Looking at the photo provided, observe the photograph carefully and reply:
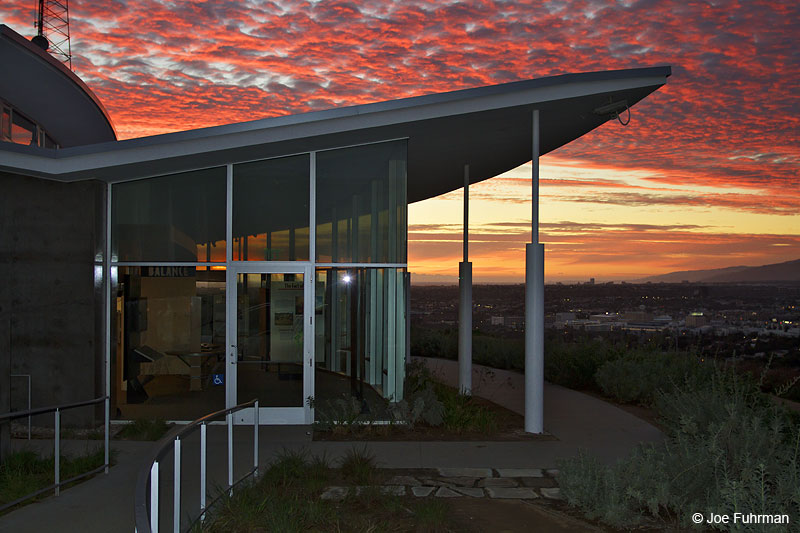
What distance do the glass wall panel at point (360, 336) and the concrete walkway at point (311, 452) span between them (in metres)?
0.89

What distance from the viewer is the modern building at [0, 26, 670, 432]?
31.1ft

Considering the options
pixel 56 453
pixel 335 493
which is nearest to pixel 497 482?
pixel 335 493

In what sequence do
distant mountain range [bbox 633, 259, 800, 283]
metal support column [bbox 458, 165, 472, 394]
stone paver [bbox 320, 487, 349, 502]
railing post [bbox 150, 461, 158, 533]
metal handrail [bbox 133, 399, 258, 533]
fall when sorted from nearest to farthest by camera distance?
metal handrail [bbox 133, 399, 258, 533] < railing post [bbox 150, 461, 158, 533] < stone paver [bbox 320, 487, 349, 502] < metal support column [bbox 458, 165, 472, 394] < distant mountain range [bbox 633, 259, 800, 283]

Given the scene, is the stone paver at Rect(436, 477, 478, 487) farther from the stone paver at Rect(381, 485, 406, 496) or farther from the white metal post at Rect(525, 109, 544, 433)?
the white metal post at Rect(525, 109, 544, 433)

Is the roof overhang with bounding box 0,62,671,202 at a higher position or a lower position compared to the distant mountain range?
higher

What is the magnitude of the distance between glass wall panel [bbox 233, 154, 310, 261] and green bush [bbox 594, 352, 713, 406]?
20.2 ft

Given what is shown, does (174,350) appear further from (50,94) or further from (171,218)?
(50,94)

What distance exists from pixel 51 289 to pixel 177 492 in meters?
6.10

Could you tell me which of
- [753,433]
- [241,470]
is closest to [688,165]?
[753,433]

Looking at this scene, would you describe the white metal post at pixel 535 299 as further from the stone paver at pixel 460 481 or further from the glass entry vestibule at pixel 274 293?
the stone paver at pixel 460 481

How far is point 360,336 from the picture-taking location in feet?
32.1

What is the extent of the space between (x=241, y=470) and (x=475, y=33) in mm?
8470

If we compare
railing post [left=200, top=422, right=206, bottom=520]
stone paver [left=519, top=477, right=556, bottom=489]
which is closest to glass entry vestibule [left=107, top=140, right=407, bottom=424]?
stone paver [left=519, top=477, right=556, bottom=489]

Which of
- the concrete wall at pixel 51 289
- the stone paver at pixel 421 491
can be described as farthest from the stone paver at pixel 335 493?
the concrete wall at pixel 51 289
